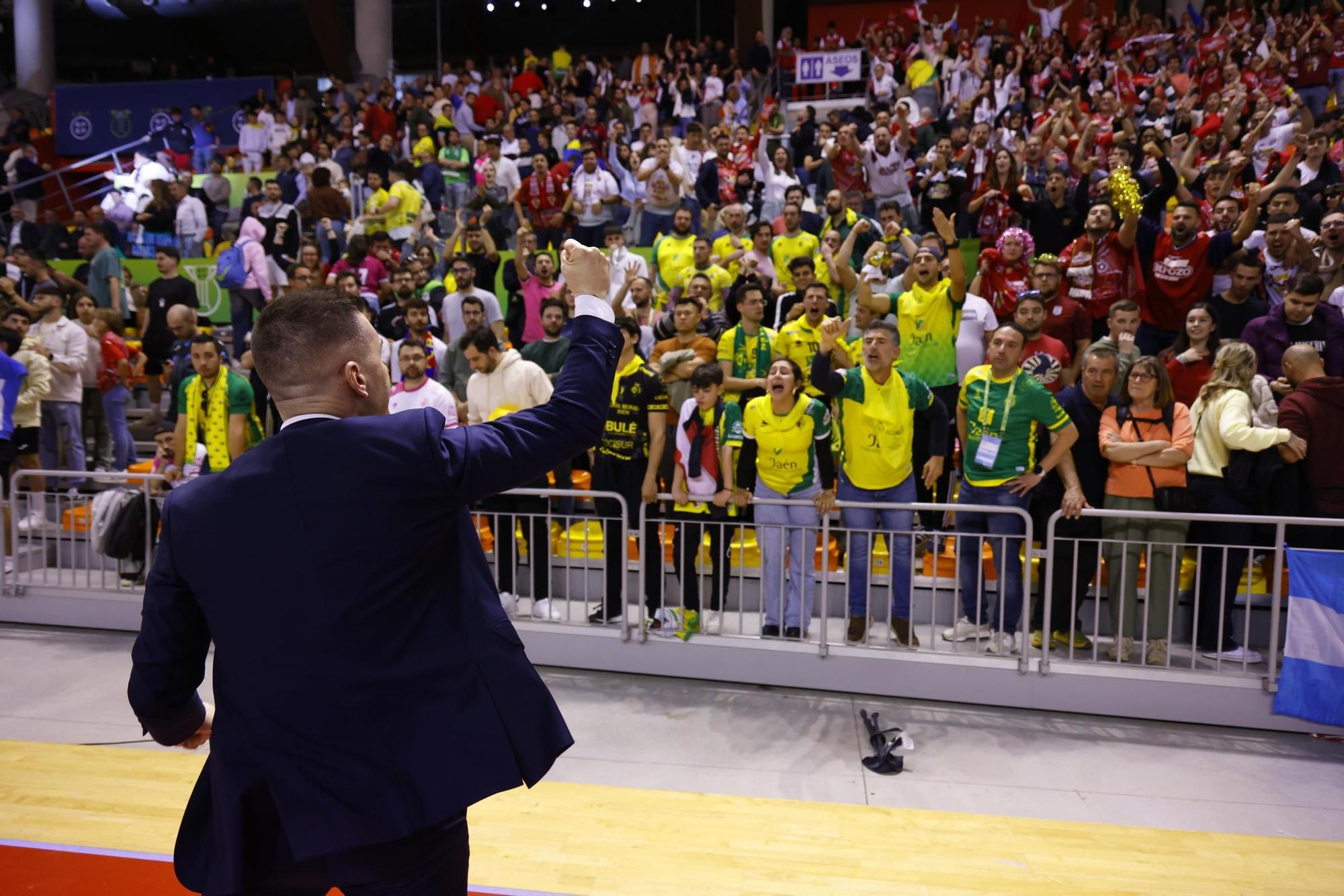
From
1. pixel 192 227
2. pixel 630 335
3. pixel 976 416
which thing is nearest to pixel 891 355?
pixel 976 416

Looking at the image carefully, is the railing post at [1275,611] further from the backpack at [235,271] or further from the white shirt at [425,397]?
the backpack at [235,271]

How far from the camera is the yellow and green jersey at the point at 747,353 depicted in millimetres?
7816

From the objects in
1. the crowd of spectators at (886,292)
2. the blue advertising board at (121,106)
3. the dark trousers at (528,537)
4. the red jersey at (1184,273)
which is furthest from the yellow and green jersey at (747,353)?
the blue advertising board at (121,106)

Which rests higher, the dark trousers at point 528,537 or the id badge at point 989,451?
the id badge at point 989,451

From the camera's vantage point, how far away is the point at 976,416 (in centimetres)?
628

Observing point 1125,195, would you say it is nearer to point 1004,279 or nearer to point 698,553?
point 1004,279

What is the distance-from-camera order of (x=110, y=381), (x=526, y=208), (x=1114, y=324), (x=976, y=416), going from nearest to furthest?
(x=976, y=416) < (x=1114, y=324) < (x=110, y=381) < (x=526, y=208)

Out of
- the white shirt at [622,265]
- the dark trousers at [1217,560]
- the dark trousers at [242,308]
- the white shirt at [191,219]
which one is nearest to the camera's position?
the dark trousers at [1217,560]

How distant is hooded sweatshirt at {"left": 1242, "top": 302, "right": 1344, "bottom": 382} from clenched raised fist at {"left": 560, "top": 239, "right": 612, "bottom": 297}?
6.21m

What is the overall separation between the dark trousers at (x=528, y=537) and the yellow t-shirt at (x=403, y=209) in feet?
20.4

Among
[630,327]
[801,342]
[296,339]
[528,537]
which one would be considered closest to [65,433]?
[528,537]

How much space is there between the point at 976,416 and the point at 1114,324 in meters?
1.75

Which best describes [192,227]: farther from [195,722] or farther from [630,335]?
[195,722]

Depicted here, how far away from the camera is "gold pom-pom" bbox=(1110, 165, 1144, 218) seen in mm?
7918
